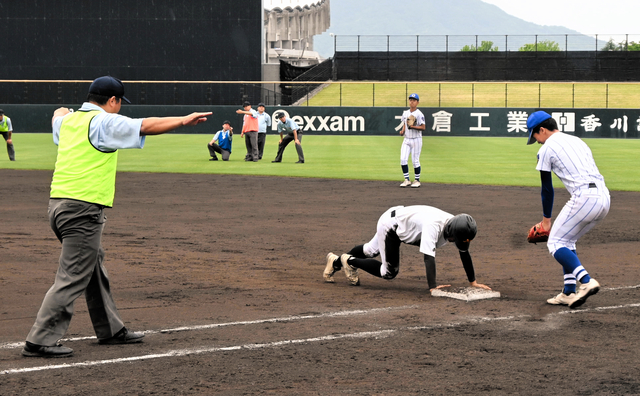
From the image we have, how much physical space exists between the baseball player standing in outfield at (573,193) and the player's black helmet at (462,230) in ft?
2.29

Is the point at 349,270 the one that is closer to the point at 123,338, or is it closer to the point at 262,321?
the point at 262,321

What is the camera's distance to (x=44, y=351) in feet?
18.1

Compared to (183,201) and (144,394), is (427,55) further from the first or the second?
(144,394)

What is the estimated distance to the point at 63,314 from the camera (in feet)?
18.2

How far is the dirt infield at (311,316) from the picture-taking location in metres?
5.11

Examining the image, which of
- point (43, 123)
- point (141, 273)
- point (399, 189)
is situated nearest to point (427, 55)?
point (43, 123)

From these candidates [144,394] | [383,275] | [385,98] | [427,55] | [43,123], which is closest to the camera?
[144,394]

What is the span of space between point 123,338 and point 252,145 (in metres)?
20.5

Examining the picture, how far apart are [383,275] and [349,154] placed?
71.0 feet

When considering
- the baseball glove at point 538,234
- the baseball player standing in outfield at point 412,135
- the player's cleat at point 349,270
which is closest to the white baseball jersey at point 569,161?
the baseball glove at point 538,234

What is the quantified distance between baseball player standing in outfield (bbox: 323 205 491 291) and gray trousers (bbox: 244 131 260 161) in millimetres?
18004

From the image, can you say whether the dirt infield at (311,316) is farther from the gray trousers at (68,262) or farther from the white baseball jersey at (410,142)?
the white baseball jersey at (410,142)

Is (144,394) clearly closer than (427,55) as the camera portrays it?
Yes

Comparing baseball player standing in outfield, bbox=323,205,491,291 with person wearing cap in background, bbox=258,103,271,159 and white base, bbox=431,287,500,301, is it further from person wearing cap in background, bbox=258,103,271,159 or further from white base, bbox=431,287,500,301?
person wearing cap in background, bbox=258,103,271,159
